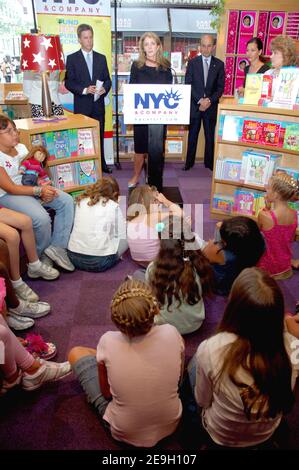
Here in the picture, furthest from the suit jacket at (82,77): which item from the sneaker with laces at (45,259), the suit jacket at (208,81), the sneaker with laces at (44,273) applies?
the sneaker with laces at (44,273)

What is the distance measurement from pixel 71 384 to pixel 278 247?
176 centimetres

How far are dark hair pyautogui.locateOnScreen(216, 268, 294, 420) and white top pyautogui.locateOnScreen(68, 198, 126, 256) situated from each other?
5.55 ft

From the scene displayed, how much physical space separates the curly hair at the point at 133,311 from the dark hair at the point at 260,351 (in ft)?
1.03

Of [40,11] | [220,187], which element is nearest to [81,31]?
[40,11]

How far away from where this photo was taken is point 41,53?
3.30 metres

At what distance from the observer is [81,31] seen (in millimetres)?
4355

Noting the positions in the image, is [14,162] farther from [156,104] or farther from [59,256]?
[156,104]

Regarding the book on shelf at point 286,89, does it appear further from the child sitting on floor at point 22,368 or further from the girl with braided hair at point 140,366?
the child sitting on floor at point 22,368

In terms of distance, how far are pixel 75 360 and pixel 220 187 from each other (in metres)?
2.71

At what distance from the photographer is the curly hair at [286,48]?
135 inches

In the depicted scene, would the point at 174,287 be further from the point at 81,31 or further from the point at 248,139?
the point at 81,31

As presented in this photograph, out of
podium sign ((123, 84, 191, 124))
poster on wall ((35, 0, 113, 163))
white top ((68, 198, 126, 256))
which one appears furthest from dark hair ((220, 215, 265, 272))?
poster on wall ((35, 0, 113, 163))

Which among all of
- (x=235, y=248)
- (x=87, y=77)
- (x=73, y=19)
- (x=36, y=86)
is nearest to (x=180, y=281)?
(x=235, y=248)

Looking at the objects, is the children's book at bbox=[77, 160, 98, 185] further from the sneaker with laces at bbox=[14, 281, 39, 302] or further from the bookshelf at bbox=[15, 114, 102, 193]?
the sneaker with laces at bbox=[14, 281, 39, 302]
